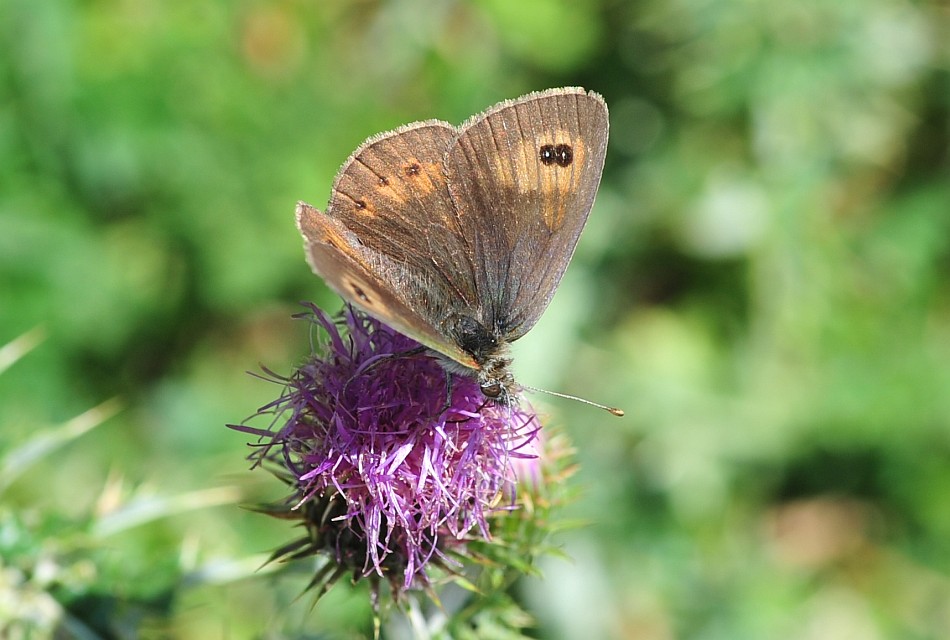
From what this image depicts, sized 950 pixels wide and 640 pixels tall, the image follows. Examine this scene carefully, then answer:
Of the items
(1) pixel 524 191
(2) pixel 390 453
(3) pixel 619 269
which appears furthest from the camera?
(3) pixel 619 269

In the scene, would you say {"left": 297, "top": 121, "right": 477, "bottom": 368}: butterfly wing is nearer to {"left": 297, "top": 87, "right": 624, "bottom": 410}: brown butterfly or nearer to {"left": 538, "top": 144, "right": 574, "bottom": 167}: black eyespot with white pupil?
{"left": 297, "top": 87, "right": 624, "bottom": 410}: brown butterfly

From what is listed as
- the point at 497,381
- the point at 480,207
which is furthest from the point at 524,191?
the point at 497,381

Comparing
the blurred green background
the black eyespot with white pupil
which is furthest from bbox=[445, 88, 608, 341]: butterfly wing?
the blurred green background

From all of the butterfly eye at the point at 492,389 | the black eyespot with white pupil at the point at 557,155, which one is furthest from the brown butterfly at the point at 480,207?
the butterfly eye at the point at 492,389

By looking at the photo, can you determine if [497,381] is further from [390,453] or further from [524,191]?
[524,191]

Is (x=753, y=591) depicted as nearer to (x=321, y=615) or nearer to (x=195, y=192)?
(x=321, y=615)

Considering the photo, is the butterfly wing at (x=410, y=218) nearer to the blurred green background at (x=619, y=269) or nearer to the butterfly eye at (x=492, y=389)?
the butterfly eye at (x=492, y=389)

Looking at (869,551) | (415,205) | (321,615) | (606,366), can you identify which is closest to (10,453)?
(415,205)
